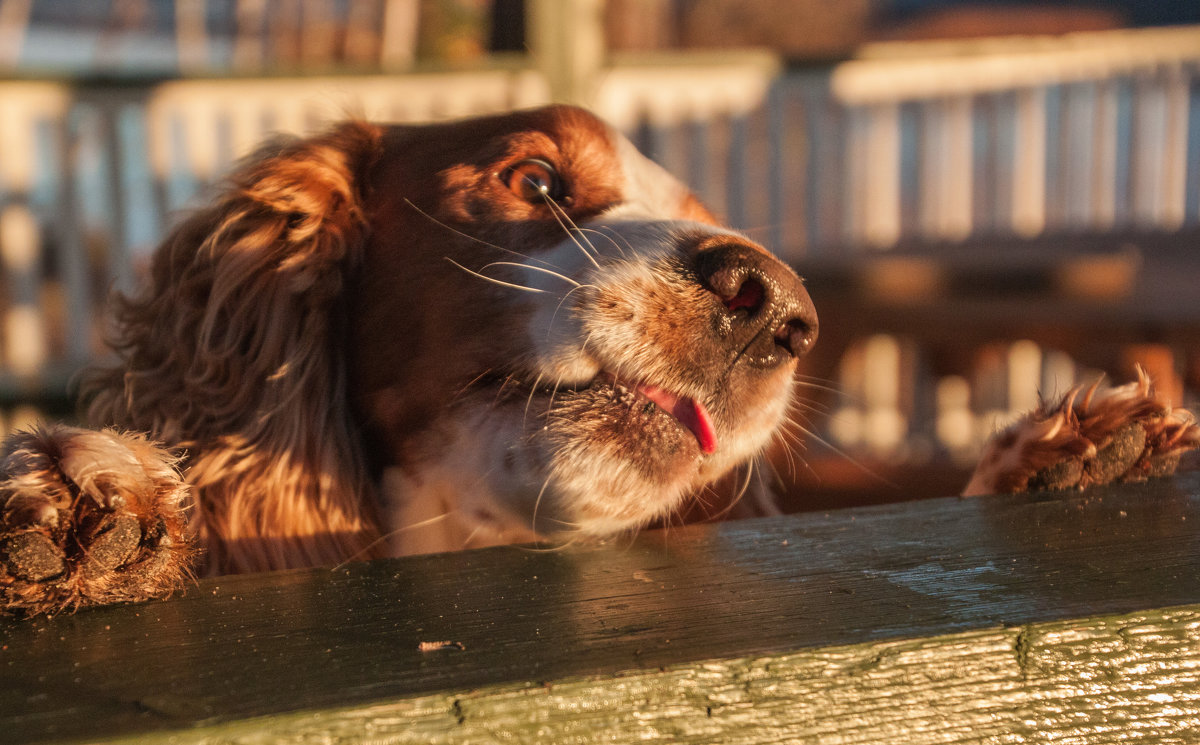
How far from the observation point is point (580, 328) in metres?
1.93

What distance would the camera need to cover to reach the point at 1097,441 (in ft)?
6.46

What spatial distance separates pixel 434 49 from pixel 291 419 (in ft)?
22.8

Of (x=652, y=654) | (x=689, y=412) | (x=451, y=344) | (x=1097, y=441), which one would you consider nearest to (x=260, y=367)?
(x=451, y=344)

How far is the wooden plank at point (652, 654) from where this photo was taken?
989 millimetres

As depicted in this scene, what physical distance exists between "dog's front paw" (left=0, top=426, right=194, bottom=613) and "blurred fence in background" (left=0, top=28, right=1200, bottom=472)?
554cm

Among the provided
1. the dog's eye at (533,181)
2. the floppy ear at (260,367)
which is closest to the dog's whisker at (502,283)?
the dog's eye at (533,181)

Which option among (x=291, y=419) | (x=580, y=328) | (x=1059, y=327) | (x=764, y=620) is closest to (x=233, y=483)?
(x=291, y=419)

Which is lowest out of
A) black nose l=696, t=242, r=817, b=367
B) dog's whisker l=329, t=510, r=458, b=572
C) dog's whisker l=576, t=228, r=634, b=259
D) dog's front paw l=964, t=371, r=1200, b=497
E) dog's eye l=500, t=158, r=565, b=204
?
dog's whisker l=329, t=510, r=458, b=572

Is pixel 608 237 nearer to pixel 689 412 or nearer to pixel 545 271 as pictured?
pixel 545 271

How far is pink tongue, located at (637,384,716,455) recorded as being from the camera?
1.91 metres

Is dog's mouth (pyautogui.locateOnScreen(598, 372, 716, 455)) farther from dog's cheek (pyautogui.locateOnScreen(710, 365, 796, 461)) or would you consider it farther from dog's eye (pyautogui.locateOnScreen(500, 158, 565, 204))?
dog's eye (pyautogui.locateOnScreen(500, 158, 565, 204))

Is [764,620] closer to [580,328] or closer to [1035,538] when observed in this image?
[1035,538]

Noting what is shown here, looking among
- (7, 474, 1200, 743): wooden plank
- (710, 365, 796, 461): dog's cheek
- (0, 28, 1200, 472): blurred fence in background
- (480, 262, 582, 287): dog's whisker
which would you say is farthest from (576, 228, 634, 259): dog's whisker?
(0, 28, 1200, 472): blurred fence in background

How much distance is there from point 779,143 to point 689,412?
5.98 m
